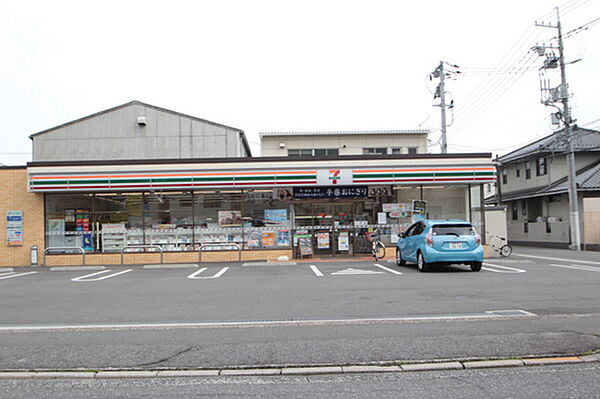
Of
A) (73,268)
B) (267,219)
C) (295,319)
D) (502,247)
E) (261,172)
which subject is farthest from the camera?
(267,219)

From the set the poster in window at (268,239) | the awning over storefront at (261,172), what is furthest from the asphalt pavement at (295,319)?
the awning over storefront at (261,172)

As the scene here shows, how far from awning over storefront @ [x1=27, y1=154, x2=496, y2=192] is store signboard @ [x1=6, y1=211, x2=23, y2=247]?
1816 millimetres

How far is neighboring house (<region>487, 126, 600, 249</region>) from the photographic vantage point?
29188 millimetres

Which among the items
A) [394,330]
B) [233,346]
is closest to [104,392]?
[233,346]

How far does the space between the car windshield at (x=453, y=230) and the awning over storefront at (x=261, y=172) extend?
18.4ft

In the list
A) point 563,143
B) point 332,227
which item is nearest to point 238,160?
point 332,227

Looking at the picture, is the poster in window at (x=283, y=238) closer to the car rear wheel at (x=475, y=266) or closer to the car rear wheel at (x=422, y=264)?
the car rear wheel at (x=422, y=264)

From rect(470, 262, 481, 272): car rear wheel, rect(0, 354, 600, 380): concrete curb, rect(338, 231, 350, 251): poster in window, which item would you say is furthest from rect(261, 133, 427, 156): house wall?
rect(0, 354, 600, 380): concrete curb

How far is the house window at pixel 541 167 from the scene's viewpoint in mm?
34625

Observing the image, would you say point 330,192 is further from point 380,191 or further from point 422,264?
point 422,264

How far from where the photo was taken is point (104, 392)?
4.96 meters

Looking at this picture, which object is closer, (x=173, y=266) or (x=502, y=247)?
(x=173, y=266)

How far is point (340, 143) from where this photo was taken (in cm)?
3525

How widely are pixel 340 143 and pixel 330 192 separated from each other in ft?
48.7
